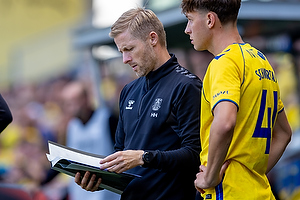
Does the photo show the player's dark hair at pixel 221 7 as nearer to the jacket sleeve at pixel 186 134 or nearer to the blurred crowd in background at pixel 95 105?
the jacket sleeve at pixel 186 134

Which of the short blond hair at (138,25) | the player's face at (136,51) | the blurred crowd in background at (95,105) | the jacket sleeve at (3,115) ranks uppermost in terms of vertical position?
the short blond hair at (138,25)

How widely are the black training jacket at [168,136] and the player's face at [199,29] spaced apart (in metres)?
0.35

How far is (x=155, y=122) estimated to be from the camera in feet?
9.08

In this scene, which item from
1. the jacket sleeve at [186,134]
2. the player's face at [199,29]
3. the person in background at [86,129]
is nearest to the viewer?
the player's face at [199,29]

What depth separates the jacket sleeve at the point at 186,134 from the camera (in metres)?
2.64

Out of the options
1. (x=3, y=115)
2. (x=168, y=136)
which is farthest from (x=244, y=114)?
(x=3, y=115)

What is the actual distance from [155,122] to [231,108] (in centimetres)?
65

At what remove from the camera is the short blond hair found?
2.88 m

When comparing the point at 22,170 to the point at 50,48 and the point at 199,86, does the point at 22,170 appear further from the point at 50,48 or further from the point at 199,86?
the point at 50,48

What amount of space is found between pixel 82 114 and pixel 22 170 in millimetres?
2756

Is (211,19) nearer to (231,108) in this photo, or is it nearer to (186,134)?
(231,108)

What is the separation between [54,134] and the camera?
11.0m

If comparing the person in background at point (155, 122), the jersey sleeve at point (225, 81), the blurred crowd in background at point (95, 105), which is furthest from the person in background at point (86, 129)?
the jersey sleeve at point (225, 81)

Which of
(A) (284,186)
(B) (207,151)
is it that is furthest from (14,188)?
(A) (284,186)
